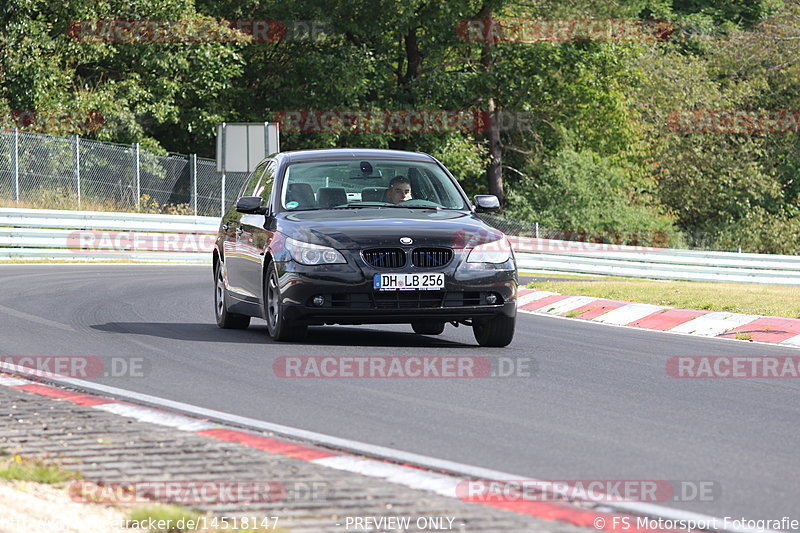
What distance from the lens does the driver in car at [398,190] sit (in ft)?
39.5

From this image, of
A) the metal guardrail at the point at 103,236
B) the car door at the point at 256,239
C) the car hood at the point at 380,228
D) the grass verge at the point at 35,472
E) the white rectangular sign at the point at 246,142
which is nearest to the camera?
the grass verge at the point at 35,472

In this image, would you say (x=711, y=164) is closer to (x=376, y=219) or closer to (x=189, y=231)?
(x=189, y=231)

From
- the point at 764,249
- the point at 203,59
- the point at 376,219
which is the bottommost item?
the point at 764,249

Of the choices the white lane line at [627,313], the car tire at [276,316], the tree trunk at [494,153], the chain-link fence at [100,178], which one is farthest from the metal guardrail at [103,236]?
the car tire at [276,316]

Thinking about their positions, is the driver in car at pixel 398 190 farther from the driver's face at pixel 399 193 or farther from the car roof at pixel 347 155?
the car roof at pixel 347 155

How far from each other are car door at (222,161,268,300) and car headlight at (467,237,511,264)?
2133mm

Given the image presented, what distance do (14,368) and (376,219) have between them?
10.5 ft

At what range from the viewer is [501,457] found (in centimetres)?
638

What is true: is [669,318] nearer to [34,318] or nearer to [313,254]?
[313,254]

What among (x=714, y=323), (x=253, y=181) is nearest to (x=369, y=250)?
(x=253, y=181)

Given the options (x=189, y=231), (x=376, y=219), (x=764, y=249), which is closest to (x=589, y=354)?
(x=376, y=219)

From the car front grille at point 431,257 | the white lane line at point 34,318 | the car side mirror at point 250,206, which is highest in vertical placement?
the car side mirror at point 250,206

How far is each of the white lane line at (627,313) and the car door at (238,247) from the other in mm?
4419

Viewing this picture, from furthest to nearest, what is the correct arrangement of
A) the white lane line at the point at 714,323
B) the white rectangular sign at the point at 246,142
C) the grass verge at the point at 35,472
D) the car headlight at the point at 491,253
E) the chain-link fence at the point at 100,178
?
the white rectangular sign at the point at 246,142 → the chain-link fence at the point at 100,178 → the white lane line at the point at 714,323 → the car headlight at the point at 491,253 → the grass verge at the point at 35,472
